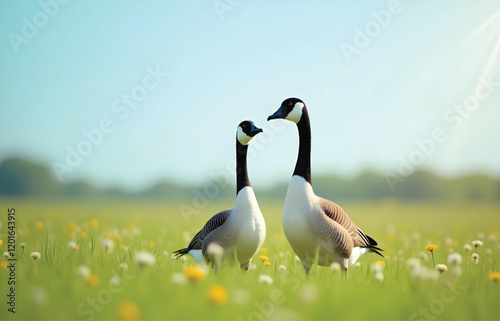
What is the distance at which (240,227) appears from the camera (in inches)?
238

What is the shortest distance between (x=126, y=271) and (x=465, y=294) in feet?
14.0

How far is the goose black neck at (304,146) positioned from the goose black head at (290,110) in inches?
3.6

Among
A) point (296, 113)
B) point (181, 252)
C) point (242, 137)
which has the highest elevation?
point (296, 113)

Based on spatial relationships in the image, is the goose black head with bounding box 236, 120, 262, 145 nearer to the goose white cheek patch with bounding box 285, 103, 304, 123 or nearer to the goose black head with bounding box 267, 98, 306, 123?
the goose black head with bounding box 267, 98, 306, 123

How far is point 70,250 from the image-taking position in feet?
21.6

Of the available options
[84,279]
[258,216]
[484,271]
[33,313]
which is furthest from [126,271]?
[484,271]

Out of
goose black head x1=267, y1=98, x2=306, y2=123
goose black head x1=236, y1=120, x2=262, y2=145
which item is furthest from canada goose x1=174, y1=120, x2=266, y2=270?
goose black head x1=267, y1=98, x2=306, y2=123

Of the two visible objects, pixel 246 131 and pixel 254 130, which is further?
pixel 246 131

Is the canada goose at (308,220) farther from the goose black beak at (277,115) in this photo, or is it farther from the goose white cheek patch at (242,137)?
the goose white cheek patch at (242,137)

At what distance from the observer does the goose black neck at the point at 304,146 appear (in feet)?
20.6

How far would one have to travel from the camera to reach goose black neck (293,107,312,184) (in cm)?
628

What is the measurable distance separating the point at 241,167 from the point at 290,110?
129 cm

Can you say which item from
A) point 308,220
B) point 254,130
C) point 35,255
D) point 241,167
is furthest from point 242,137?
point 35,255

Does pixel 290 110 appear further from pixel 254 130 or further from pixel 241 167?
pixel 241 167
